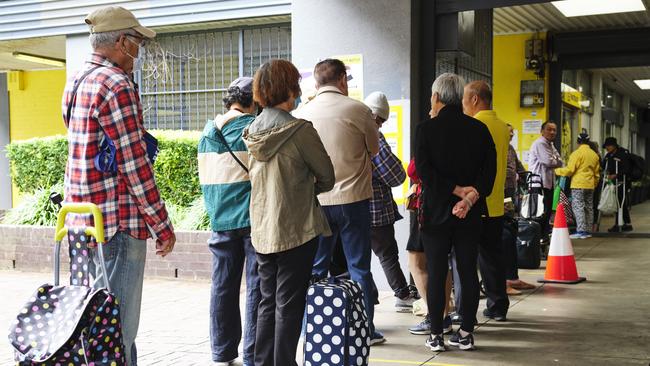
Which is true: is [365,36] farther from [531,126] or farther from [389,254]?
[531,126]

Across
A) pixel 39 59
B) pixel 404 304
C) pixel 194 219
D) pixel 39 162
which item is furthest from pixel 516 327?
pixel 39 59

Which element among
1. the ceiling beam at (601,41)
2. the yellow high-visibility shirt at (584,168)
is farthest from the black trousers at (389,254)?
the ceiling beam at (601,41)

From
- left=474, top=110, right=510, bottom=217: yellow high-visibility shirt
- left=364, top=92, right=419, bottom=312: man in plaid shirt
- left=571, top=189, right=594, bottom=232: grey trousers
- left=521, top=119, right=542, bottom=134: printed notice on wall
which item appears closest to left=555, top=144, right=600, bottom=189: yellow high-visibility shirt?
left=571, top=189, right=594, bottom=232: grey trousers

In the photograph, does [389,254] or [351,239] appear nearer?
[351,239]

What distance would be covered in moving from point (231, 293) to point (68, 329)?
223cm

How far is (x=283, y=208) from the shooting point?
4.51 m

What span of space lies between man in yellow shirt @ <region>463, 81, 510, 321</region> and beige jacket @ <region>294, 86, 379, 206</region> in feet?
4.42

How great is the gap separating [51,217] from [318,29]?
5.05 m

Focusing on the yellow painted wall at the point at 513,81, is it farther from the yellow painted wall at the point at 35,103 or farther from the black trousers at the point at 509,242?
the yellow painted wall at the point at 35,103

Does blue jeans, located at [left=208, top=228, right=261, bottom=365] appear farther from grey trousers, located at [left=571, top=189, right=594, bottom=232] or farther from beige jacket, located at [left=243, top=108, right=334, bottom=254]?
grey trousers, located at [left=571, top=189, right=594, bottom=232]

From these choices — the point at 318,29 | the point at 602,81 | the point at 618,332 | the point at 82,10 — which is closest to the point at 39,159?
the point at 82,10

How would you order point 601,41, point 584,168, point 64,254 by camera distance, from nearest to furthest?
point 64,254 < point 584,168 < point 601,41

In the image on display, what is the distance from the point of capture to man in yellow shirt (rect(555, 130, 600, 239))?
A: 14531 millimetres

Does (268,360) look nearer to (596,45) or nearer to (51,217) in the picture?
(51,217)
